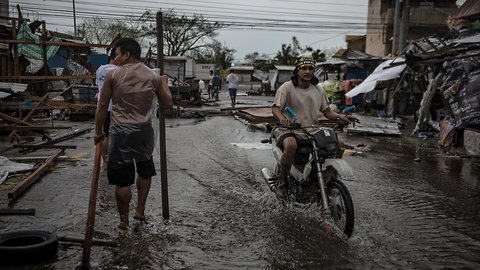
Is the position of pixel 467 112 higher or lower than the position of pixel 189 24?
lower

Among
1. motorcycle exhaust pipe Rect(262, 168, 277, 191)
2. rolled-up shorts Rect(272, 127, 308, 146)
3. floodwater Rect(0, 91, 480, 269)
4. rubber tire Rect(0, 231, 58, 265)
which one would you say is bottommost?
floodwater Rect(0, 91, 480, 269)

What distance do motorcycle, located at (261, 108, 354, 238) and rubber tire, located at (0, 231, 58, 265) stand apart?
8.30ft

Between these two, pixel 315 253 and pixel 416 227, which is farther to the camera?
pixel 416 227

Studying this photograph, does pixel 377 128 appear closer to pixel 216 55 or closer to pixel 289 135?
pixel 289 135

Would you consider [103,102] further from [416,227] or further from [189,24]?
[189,24]

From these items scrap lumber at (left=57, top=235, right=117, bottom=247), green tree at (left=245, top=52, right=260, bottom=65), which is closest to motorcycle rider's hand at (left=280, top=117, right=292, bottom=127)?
scrap lumber at (left=57, top=235, right=117, bottom=247)

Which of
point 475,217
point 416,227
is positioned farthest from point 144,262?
→ point 475,217

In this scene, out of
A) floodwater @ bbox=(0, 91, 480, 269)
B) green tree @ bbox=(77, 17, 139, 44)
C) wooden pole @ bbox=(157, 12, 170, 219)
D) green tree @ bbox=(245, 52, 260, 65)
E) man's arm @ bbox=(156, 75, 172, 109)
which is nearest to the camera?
floodwater @ bbox=(0, 91, 480, 269)

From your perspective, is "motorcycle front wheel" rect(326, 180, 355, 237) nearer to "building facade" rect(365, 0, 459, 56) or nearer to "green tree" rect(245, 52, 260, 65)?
"building facade" rect(365, 0, 459, 56)

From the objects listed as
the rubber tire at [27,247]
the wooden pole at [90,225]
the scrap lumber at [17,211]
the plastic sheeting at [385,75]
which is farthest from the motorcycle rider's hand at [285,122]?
the plastic sheeting at [385,75]

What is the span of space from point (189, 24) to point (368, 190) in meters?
47.2

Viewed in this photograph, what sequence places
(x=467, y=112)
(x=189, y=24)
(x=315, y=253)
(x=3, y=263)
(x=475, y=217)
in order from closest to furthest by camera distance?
1. (x=3, y=263)
2. (x=315, y=253)
3. (x=475, y=217)
4. (x=467, y=112)
5. (x=189, y=24)

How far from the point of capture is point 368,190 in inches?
268

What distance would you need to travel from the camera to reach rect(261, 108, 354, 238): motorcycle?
4.42 m
